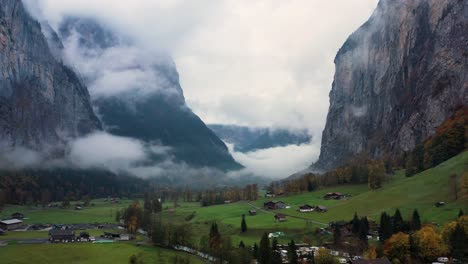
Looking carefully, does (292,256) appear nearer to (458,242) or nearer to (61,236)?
(458,242)

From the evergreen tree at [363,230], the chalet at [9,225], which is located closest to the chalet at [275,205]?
the evergreen tree at [363,230]

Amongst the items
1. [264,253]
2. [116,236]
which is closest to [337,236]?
[264,253]

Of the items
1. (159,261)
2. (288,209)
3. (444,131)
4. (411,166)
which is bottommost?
(159,261)

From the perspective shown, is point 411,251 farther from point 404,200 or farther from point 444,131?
point 444,131

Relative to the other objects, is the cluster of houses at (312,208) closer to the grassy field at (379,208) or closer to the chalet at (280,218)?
the grassy field at (379,208)

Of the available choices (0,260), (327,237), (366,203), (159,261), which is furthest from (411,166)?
(0,260)

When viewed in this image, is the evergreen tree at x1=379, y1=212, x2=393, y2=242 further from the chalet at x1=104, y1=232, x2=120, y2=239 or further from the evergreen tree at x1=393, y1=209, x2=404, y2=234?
the chalet at x1=104, y1=232, x2=120, y2=239

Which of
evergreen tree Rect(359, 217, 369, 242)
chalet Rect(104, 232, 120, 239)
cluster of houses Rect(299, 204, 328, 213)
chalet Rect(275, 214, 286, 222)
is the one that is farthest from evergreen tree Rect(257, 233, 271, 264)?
cluster of houses Rect(299, 204, 328, 213)
